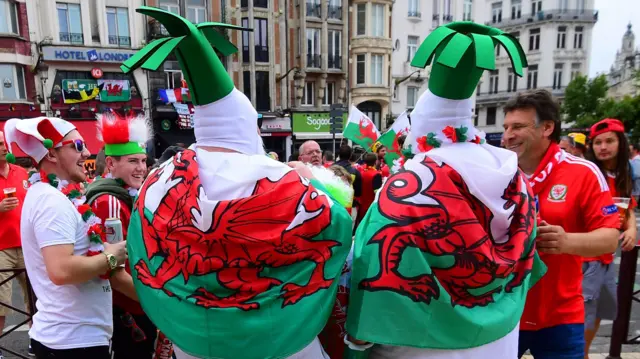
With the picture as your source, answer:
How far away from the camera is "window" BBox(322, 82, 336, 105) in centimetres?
2425

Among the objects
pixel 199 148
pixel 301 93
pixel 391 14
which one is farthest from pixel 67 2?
pixel 199 148

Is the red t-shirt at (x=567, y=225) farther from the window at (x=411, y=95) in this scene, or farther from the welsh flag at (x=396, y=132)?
the window at (x=411, y=95)

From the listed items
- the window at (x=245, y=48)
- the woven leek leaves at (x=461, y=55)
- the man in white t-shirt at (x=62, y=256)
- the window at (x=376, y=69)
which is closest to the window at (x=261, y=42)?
the window at (x=245, y=48)

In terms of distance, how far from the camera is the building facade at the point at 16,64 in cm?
1603

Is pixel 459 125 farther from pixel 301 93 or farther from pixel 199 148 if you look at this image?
pixel 301 93

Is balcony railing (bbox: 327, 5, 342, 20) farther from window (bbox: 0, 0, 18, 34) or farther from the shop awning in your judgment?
window (bbox: 0, 0, 18, 34)

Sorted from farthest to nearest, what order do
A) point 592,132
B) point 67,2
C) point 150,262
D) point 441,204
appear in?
point 67,2 → point 592,132 → point 150,262 → point 441,204

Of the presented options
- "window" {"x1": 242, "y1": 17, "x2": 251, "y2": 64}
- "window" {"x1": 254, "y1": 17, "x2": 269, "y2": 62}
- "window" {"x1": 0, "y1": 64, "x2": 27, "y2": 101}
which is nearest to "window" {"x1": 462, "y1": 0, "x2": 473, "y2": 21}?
"window" {"x1": 254, "y1": 17, "x2": 269, "y2": 62}

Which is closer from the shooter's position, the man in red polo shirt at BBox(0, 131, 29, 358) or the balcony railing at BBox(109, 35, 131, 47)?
the man in red polo shirt at BBox(0, 131, 29, 358)

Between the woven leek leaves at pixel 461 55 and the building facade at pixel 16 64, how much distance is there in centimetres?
1917

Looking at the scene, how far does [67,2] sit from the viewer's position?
57.0ft

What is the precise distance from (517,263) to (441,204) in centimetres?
46

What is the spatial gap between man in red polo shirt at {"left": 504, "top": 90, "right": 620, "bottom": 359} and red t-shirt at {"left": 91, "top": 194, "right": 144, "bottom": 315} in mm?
2258

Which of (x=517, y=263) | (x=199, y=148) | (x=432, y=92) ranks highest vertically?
(x=432, y=92)
